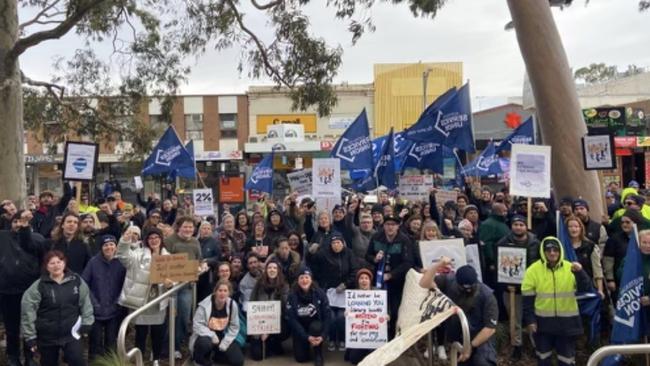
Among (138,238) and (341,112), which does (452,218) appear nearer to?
(138,238)

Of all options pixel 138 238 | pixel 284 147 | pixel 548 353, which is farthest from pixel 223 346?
pixel 284 147


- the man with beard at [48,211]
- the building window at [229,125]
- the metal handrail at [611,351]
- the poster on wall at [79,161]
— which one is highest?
the building window at [229,125]

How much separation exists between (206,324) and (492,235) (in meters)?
4.05

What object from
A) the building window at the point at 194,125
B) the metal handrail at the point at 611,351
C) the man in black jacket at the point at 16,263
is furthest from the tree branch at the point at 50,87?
the building window at the point at 194,125

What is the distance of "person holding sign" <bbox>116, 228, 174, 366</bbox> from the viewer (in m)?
7.59

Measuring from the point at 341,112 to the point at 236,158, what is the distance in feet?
44.0

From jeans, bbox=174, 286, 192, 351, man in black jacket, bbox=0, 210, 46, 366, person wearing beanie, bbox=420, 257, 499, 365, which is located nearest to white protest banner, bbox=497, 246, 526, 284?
person wearing beanie, bbox=420, 257, 499, 365

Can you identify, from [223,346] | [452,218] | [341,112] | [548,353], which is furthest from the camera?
[341,112]

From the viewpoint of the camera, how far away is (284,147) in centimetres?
3306

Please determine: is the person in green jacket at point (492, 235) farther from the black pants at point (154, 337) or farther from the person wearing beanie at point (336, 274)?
the black pants at point (154, 337)

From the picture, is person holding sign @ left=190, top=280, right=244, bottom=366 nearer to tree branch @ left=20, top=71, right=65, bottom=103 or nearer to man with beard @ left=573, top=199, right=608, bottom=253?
man with beard @ left=573, top=199, right=608, bottom=253

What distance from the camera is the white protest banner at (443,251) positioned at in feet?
24.7

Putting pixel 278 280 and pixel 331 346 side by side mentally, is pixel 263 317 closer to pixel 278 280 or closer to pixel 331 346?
pixel 278 280

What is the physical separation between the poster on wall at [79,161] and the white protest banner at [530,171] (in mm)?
6294
